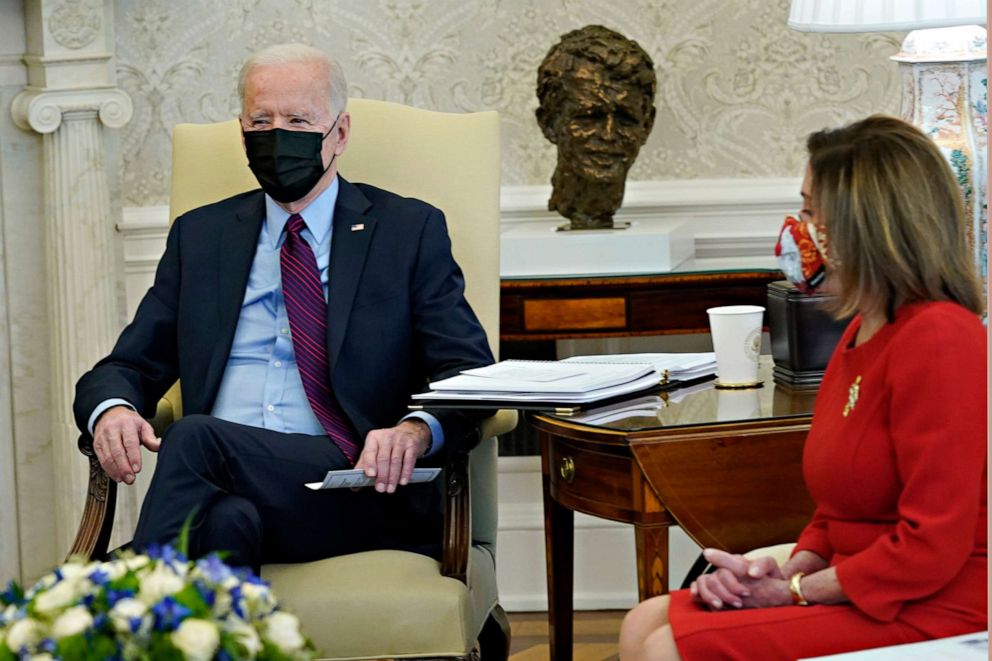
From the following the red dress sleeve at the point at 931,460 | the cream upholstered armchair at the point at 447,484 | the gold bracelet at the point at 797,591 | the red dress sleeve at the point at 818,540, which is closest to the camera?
the red dress sleeve at the point at 931,460

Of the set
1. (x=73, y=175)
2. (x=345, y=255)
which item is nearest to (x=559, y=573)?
(x=345, y=255)

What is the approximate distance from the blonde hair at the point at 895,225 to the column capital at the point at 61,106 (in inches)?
90.3

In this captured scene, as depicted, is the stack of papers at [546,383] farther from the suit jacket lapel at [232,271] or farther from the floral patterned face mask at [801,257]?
the suit jacket lapel at [232,271]

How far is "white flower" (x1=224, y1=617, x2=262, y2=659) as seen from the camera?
3.80ft

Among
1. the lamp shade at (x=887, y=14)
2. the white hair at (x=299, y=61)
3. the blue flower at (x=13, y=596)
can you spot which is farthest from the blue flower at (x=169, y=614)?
the lamp shade at (x=887, y=14)

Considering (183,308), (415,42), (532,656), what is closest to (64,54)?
(415,42)

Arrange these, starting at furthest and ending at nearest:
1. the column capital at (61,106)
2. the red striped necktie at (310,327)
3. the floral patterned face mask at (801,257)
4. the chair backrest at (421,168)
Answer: the column capital at (61,106) → the chair backrest at (421,168) → the red striped necktie at (310,327) → the floral patterned face mask at (801,257)

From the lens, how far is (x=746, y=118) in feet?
11.8

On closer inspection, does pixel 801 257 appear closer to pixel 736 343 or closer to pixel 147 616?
pixel 736 343

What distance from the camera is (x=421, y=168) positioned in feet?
9.15

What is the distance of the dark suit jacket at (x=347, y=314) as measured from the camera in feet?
8.18

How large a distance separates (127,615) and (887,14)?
1.82 metres

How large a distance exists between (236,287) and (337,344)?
24cm

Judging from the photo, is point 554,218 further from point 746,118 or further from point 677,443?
point 677,443
